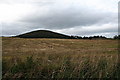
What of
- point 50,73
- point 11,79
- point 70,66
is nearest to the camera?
point 11,79

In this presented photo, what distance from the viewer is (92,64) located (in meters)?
6.27

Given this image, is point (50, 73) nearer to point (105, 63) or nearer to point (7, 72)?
point (7, 72)

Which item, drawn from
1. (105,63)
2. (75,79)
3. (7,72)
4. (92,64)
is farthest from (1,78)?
(105,63)

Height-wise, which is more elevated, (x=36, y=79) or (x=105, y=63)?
(x=105, y=63)

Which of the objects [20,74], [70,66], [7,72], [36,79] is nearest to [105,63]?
[70,66]

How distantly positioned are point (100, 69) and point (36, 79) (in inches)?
94.5

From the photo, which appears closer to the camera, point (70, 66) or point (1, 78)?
point (1, 78)

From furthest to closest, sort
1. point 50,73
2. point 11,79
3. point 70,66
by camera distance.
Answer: point 70,66 → point 50,73 → point 11,79

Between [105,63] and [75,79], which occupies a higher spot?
[105,63]

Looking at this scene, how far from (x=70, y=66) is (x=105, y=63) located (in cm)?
143

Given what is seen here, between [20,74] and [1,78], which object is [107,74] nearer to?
[20,74]

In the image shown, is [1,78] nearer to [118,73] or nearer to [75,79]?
[75,79]

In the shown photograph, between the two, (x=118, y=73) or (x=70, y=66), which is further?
(x=70, y=66)

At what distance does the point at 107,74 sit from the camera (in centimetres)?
555
